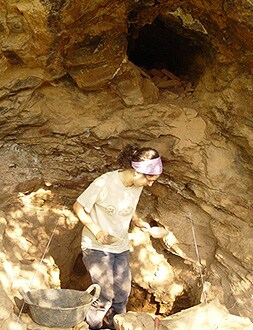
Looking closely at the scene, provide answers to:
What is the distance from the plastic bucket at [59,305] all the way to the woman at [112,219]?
0.49 feet

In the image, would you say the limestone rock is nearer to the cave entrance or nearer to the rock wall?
the rock wall

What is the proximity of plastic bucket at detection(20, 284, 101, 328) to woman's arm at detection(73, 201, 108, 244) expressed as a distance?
0.40m

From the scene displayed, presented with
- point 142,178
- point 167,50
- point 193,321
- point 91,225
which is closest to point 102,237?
point 91,225

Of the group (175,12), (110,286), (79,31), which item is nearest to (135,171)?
(110,286)

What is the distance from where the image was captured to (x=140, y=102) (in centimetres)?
432

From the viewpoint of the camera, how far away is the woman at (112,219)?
3.46 metres

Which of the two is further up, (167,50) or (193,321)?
(167,50)

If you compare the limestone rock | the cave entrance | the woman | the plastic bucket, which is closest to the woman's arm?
the woman

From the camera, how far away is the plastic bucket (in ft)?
10.9

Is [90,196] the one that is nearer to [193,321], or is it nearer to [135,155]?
[135,155]

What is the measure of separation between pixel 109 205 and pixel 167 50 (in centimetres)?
233

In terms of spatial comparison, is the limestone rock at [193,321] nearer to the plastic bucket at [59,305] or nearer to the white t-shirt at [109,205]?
the plastic bucket at [59,305]

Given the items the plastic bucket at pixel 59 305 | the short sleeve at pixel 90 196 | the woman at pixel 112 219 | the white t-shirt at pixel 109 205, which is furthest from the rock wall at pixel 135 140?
the short sleeve at pixel 90 196

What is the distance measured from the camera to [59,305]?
363 cm
